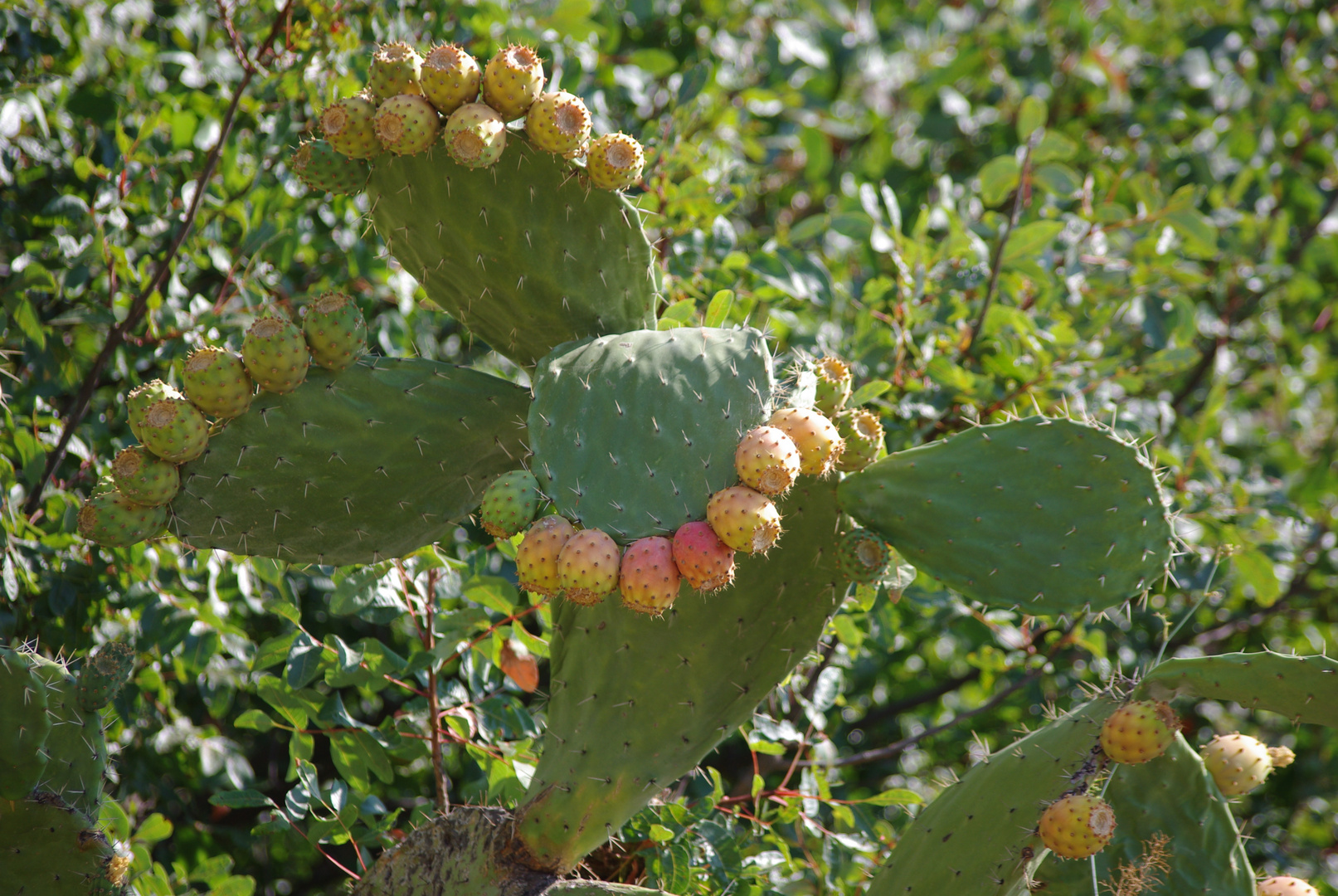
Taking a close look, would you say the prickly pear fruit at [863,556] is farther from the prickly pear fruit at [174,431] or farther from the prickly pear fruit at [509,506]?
the prickly pear fruit at [174,431]

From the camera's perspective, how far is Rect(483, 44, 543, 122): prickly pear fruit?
1.22 meters

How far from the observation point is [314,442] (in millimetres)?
1257

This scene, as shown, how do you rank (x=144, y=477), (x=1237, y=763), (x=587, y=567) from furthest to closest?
(x=1237, y=763), (x=144, y=477), (x=587, y=567)

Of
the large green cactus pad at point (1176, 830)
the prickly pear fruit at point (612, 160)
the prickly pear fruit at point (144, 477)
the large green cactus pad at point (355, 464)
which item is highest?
the prickly pear fruit at point (612, 160)

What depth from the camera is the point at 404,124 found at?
3.91ft

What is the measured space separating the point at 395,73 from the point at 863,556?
845 mm

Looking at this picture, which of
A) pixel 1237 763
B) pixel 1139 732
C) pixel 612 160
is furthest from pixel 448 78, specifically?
pixel 1237 763

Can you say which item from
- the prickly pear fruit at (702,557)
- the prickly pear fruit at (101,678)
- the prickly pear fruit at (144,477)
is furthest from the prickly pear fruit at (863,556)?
the prickly pear fruit at (101,678)

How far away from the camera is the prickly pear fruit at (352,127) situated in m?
1.21

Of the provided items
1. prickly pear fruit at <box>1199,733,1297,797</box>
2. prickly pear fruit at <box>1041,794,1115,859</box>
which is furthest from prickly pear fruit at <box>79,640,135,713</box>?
prickly pear fruit at <box>1199,733,1297,797</box>

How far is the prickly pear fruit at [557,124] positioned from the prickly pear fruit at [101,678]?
0.85 m

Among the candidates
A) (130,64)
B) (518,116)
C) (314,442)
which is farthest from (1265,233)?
(130,64)

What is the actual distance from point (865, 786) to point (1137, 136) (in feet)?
7.07

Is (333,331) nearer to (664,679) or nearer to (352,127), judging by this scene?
(352,127)
